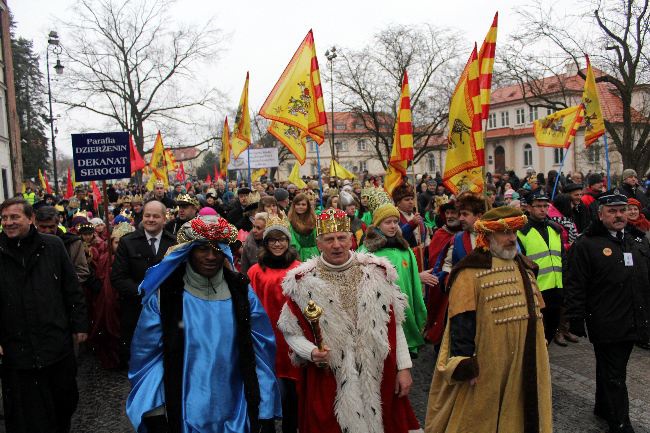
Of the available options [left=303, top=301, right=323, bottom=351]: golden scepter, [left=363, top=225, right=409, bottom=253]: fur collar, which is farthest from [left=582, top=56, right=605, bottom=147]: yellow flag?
[left=303, top=301, right=323, bottom=351]: golden scepter

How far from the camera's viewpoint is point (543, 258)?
5930 mm

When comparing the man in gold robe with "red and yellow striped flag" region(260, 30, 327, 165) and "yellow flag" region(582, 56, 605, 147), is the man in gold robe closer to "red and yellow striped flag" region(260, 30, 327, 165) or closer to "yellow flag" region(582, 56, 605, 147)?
"red and yellow striped flag" region(260, 30, 327, 165)

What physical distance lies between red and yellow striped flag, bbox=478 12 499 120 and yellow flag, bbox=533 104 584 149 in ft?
18.1

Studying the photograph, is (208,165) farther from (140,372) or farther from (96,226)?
(140,372)

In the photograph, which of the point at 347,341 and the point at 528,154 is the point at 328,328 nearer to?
the point at 347,341

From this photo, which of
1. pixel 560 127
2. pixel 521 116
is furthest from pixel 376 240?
pixel 521 116

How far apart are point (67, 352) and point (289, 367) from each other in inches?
68.8

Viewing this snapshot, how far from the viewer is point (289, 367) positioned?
4.28 meters

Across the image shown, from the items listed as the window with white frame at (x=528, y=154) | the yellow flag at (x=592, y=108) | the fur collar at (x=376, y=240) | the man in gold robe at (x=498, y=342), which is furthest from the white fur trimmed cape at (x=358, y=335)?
the window with white frame at (x=528, y=154)

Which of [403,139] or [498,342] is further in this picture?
[403,139]

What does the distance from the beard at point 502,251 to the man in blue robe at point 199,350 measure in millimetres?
1611

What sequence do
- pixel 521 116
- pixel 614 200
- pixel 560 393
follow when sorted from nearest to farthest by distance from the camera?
pixel 614 200 < pixel 560 393 < pixel 521 116

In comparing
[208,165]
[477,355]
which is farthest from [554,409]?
[208,165]

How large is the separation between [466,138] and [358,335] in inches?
158
